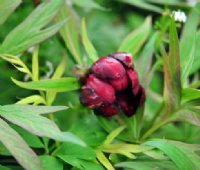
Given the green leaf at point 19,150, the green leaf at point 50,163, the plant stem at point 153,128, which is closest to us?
the green leaf at point 19,150

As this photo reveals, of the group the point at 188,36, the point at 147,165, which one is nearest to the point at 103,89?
the point at 147,165

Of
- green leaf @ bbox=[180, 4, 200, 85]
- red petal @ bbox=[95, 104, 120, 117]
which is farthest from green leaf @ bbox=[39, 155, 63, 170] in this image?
green leaf @ bbox=[180, 4, 200, 85]

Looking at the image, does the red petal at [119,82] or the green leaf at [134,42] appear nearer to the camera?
the red petal at [119,82]

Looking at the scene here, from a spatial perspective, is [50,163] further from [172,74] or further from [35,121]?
[172,74]

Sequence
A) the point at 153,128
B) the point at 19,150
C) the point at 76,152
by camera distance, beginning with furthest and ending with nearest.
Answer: the point at 153,128
the point at 76,152
the point at 19,150

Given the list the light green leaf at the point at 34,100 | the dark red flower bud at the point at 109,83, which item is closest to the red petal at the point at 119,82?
the dark red flower bud at the point at 109,83

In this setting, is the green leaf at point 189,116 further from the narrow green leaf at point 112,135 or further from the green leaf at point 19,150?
the green leaf at point 19,150

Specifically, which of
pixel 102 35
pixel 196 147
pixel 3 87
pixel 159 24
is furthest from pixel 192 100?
pixel 102 35
